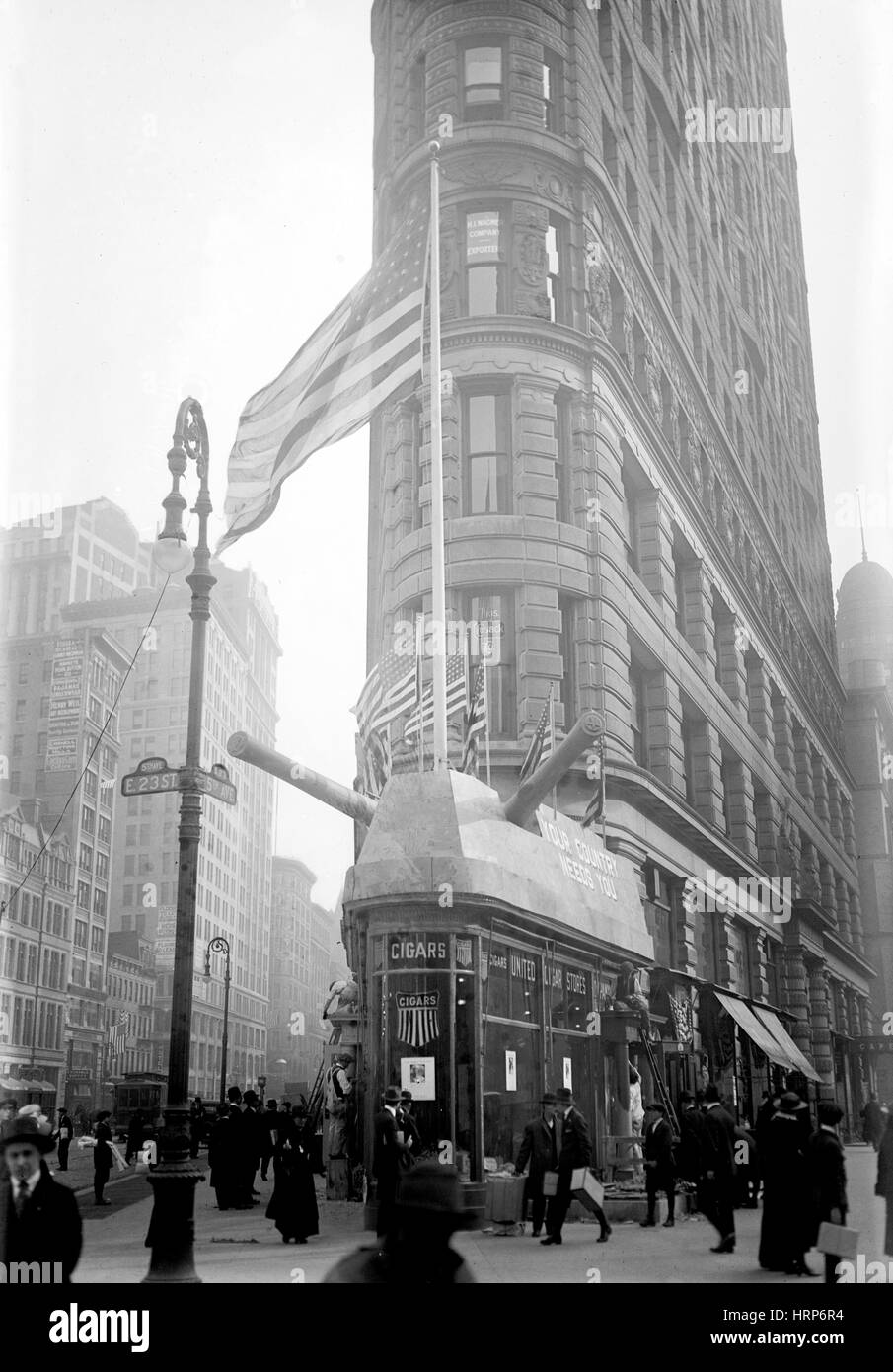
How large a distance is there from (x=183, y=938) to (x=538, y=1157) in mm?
5164

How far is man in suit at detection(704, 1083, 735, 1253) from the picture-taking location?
1391 cm

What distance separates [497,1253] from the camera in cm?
1365

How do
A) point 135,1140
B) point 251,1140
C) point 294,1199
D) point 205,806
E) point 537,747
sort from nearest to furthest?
1. point 294,1199
2. point 251,1140
3. point 537,747
4. point 135,1140
5. point 205,806

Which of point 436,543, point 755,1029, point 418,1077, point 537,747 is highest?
point 436,543

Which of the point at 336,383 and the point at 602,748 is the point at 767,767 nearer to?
the point at 602,748

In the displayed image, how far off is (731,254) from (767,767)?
20175mm

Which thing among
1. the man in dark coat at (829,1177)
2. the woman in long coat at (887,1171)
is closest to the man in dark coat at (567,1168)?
the woman in long coat at (887,1171)

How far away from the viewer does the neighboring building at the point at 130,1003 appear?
99.4m

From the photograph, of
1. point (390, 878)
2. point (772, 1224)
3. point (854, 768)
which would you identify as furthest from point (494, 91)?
point (854, 768)

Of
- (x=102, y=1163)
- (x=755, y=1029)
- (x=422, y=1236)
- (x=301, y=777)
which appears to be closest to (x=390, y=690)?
(x=301, y=777)

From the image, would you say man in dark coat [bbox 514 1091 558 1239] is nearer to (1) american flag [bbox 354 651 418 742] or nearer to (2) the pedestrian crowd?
(2) the pedestrian crowd

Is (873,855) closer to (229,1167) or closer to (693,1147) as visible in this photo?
(229,1167)

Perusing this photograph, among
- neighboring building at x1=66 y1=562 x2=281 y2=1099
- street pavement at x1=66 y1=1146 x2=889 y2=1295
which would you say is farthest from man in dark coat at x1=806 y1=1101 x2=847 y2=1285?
neighboring building at x1=66 y1=562 x2=281 y2=1099

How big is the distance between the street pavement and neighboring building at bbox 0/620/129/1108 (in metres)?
70.9
